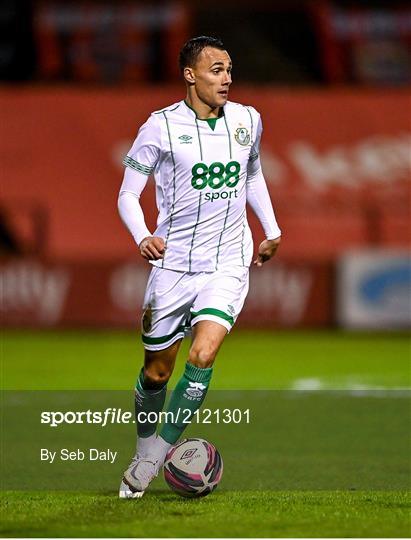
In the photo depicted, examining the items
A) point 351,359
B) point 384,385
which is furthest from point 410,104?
point 384,385

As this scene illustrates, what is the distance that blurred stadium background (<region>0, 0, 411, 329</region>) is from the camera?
22875mm

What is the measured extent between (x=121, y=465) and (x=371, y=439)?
204 cm

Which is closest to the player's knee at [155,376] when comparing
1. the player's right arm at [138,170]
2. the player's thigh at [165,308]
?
the player's thigh at [165,308]

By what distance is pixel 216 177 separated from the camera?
24.1ft

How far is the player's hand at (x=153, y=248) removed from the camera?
702cm

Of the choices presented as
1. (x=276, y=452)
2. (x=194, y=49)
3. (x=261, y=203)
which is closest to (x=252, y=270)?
(x=276, y=452)

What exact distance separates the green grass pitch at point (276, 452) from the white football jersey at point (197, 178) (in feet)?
4.21

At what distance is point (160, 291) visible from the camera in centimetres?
742

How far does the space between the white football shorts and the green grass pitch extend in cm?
85

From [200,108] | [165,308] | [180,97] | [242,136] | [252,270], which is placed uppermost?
[200,108]

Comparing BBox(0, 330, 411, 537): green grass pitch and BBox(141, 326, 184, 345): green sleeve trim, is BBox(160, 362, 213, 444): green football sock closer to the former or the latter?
BBox(141, 326, 184, 345): green sleeve trim

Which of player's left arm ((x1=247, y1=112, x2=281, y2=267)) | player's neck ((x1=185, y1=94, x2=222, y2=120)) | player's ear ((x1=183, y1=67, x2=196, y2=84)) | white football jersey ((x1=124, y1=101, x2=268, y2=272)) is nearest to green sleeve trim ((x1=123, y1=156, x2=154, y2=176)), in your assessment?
white football jersey ((x1=124, y1=101, x2=268, y2=272))

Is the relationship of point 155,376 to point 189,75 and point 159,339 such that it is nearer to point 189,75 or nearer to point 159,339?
point 159,339

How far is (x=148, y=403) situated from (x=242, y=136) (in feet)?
4.94
